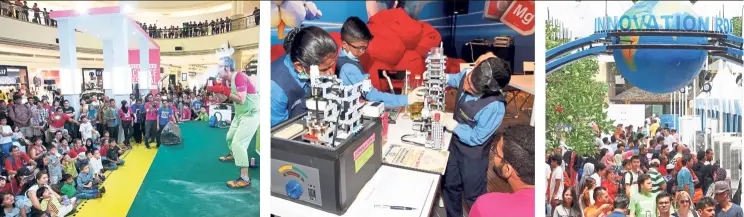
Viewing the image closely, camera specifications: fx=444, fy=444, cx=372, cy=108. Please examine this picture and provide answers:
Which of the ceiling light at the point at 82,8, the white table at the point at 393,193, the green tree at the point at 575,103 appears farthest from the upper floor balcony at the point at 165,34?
the green tree at the point at 575,103

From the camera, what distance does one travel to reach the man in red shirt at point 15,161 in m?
2.05

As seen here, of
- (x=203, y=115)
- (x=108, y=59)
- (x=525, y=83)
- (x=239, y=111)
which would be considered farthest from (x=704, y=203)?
(x=108, y=59)

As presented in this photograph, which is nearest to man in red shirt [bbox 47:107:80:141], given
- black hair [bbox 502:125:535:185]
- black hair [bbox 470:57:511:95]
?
black hair [bbox 470:57:511:95]

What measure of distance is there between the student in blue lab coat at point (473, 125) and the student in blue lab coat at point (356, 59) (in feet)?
0.82

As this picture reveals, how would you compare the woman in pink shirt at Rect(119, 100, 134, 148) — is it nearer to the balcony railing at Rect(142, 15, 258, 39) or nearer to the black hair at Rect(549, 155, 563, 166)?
the balcony railing at Rect(142, 15, 258, 39)

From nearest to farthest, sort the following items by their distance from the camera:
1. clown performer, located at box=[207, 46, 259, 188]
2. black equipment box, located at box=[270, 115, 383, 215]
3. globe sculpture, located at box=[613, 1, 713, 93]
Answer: black equipment box, located at box=[270, 115, 383, 215], globe sculpture, located at box=[613, 1, 713, 93], clown performer, located at box=[207, 46, 259, 188]

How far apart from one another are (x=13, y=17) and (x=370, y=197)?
72.5 inches

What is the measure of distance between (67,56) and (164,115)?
513mm

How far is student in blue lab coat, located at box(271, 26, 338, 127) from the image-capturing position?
6.89ft

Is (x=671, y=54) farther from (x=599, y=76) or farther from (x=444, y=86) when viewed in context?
(x=444, y=86)

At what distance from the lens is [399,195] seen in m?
1.97

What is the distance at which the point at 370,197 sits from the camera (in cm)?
198

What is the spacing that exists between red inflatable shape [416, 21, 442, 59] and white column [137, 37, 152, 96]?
129 cm

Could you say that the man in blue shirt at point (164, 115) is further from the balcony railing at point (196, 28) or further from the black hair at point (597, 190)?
the black hair at point (597, 190)
